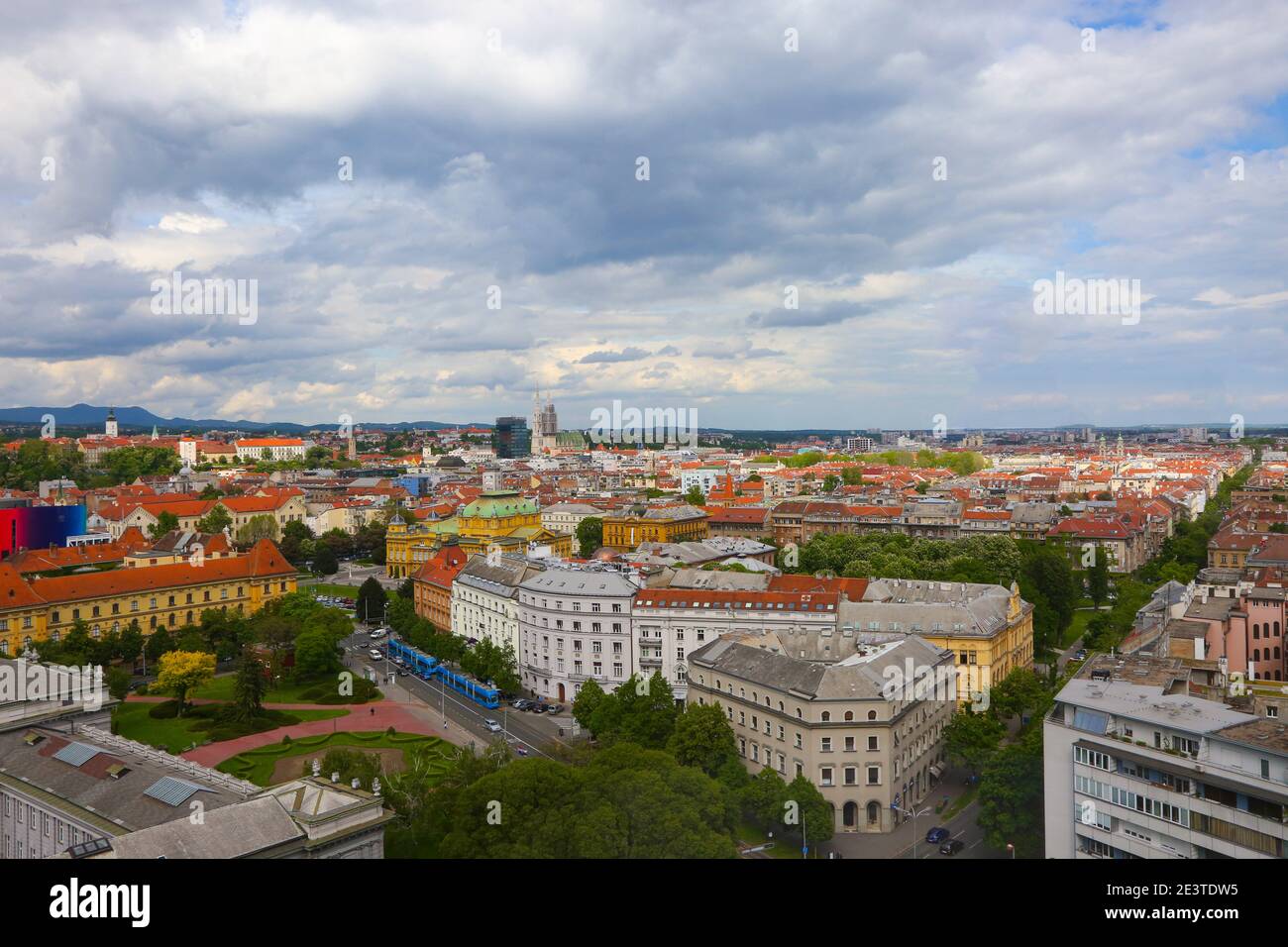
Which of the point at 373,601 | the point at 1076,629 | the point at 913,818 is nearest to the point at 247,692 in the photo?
the point at 373,601

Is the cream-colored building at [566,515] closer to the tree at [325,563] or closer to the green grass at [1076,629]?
the tree at [325,563]

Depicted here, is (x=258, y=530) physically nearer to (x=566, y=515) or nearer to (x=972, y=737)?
(x=566, y=515)

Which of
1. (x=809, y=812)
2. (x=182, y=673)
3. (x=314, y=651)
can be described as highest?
(x=182, y=673)

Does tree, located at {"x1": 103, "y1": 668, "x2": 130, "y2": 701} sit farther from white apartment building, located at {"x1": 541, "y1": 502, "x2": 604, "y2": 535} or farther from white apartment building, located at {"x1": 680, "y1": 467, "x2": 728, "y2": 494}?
white apartment building, located at {"x1": 680, "y1": 467, "x2": 728, "y2": 494}

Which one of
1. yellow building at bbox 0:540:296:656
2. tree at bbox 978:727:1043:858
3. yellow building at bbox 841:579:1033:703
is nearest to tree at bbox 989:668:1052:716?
yellow building at bbox 841:579:1033:703

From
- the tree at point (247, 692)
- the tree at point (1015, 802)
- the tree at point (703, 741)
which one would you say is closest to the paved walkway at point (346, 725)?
the tree at point (247, 692)

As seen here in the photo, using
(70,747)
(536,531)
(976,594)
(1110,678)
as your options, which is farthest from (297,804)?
(536,531)
